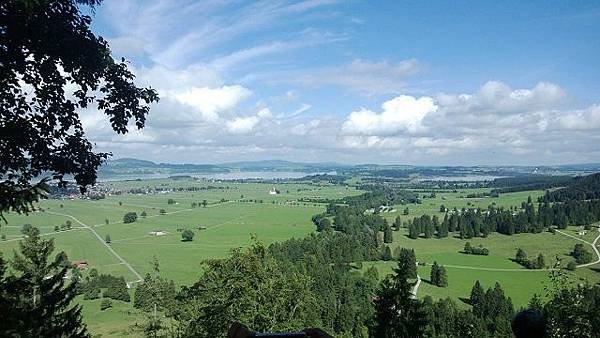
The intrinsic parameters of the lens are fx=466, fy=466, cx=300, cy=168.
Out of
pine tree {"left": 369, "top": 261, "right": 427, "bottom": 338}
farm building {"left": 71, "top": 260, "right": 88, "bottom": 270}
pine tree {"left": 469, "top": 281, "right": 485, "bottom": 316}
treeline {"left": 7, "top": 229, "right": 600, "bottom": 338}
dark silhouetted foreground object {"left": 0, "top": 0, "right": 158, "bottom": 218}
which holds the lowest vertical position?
pine tree {"left": 469, "top": 281, "right": 485, "bottom": 316}

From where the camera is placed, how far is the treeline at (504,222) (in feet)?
472

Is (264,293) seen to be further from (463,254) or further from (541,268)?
(463,254)

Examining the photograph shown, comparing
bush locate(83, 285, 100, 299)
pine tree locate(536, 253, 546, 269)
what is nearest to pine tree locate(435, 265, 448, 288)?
pine tree locate(536, 253, 546, 269)

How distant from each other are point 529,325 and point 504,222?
157 meters

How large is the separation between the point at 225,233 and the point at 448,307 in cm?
8503

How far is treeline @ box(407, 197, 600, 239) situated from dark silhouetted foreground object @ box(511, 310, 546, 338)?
145482 millimetres

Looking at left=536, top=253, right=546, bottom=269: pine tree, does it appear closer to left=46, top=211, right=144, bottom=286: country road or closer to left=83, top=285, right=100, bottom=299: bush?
left=46, top=211, right=144, bottom=286: country road

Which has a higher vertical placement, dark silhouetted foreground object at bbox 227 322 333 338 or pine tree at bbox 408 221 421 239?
dark silhouetted foreground object at bbox 227 322 333 338

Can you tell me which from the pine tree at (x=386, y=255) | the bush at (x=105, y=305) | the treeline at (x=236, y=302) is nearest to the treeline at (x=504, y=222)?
the pine tree at (x=386, y=255)

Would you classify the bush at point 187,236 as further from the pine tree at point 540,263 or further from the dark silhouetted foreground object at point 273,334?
the dark silhouetted foreground object at point 273,334

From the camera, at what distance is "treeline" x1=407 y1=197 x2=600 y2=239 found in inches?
5664

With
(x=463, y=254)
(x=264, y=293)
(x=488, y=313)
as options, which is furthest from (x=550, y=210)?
(x=264, y=293)

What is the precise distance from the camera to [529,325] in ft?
13.0

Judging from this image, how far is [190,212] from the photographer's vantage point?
627 ft
